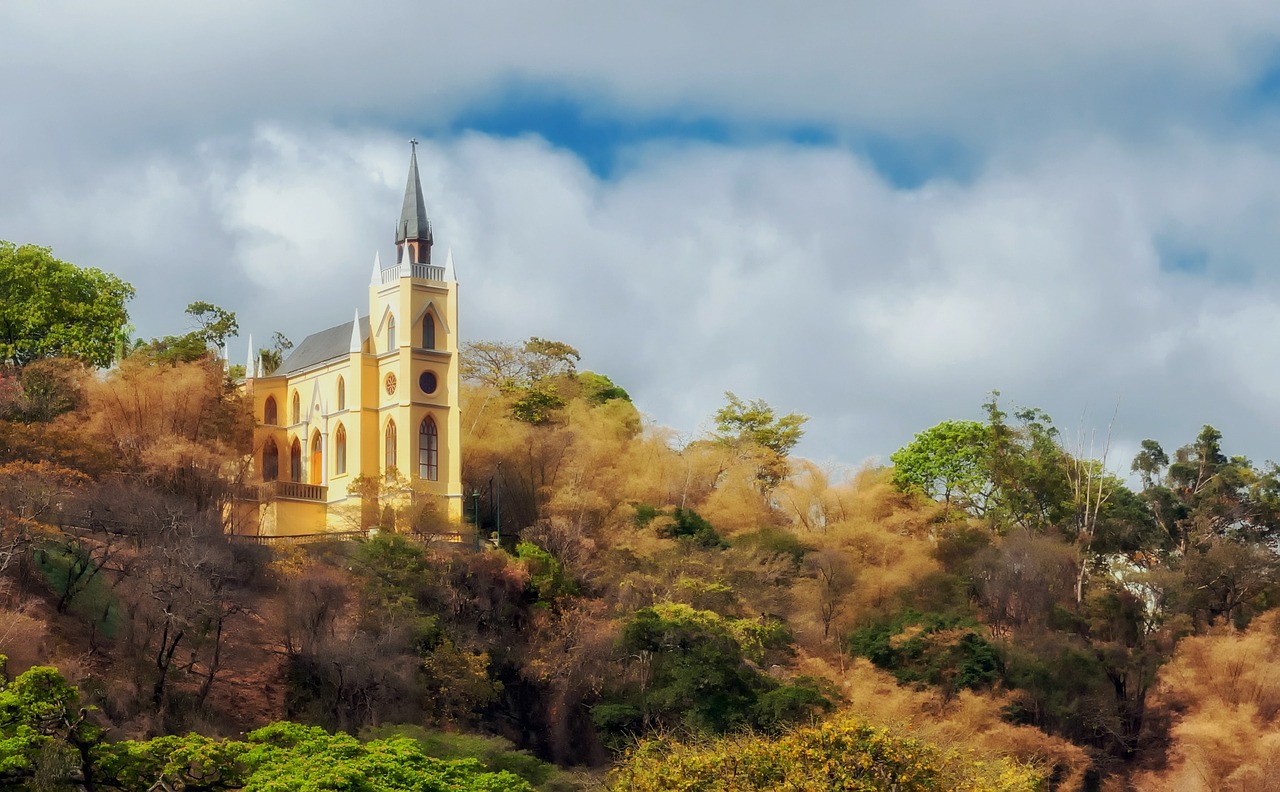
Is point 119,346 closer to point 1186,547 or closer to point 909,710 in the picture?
point 909,710

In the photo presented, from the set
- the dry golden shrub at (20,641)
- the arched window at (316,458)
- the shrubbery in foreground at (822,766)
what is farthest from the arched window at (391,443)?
the shrubbery in foreground at (822,766)

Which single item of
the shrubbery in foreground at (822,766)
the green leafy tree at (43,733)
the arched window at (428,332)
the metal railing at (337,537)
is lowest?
the shrubbery in foreground at (822,766)

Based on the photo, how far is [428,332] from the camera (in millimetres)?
57844

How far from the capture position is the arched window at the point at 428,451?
56500 mm

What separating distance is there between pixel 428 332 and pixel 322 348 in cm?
415

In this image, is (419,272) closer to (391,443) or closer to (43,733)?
(391,443)

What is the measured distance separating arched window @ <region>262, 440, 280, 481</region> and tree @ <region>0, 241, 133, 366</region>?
16.4 feet

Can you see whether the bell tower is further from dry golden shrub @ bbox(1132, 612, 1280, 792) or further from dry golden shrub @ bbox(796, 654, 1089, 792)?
dry golden shrub @ bbox(1132, 612, 1280, 792)

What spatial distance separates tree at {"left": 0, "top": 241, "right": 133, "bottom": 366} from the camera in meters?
57.0

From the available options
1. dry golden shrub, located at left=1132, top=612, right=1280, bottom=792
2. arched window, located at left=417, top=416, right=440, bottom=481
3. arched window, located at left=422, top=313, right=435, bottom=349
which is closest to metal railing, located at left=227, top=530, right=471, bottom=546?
arched window, located at left=417, top=416, right=440, bottom=481

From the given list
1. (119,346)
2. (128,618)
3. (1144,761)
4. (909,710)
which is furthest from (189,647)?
(1144,761)

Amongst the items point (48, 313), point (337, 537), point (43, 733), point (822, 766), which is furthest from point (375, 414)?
point (822, 766)

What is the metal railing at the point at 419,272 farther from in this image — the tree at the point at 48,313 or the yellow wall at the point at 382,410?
the tree at the point at 48,313

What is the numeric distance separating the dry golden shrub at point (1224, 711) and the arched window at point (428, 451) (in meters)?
20.2
